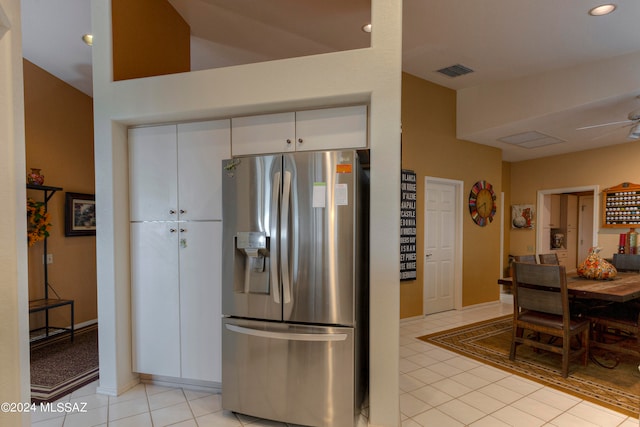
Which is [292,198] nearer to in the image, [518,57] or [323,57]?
[323,57]

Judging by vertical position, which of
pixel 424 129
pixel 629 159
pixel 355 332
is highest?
pixel 424 129

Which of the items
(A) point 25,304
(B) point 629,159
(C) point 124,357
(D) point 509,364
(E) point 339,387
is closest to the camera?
(A) point 25,304

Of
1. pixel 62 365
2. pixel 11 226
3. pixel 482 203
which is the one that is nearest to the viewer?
pixel 11 226

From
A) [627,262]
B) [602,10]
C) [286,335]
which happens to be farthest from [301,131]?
[627,262]

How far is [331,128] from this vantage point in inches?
89.3

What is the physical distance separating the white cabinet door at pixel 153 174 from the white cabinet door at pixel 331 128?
1.08 m

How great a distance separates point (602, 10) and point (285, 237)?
135 inches

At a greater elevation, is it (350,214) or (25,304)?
(350,214)

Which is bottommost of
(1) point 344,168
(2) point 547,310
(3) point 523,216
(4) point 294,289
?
(2) point 547,310

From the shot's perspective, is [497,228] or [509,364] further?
[497,228]

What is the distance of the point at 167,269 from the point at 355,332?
5.25ft

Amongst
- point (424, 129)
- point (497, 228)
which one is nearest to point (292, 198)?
point (424, 129)

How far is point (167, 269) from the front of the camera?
258cm

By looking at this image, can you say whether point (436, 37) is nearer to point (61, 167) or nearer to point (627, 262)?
point (627, 262)
